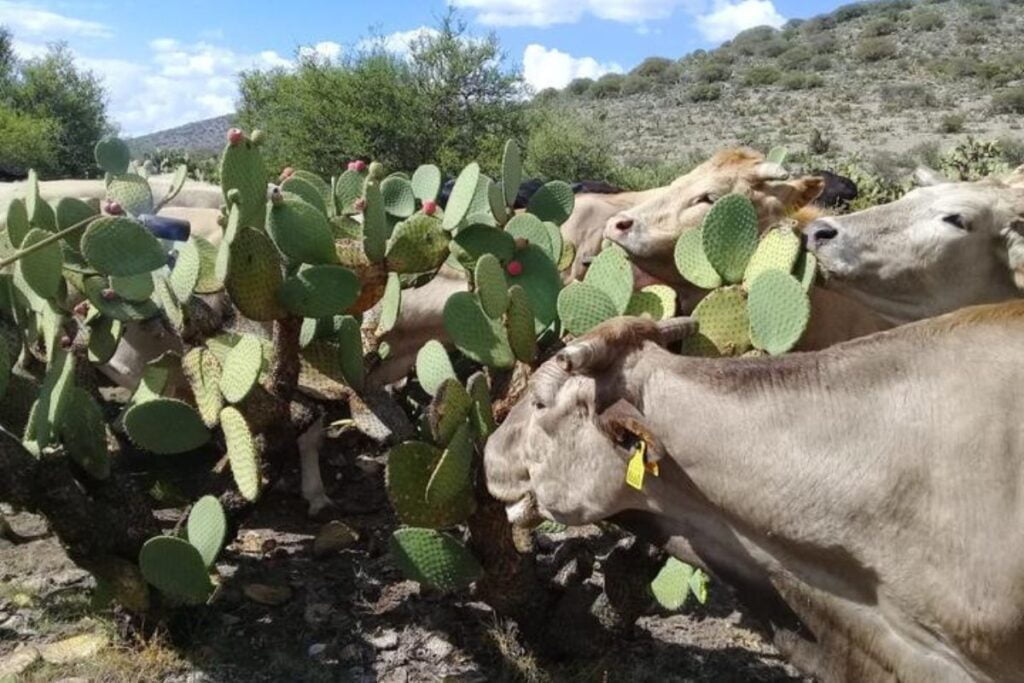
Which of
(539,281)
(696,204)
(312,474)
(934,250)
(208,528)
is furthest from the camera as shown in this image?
Result: (696,204)

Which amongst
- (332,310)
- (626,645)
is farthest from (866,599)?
(332,310)

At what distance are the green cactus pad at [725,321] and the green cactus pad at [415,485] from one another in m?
1.22

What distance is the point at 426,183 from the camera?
657 centimetres

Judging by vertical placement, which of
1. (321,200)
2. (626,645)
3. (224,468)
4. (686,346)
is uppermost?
(321,200)

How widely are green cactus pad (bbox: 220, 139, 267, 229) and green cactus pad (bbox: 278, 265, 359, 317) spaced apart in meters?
0.31

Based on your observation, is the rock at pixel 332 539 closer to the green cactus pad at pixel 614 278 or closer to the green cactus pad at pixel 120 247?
the green cactus pad at pixel 120 247

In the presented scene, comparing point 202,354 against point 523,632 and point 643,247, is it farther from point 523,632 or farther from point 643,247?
point 643,247

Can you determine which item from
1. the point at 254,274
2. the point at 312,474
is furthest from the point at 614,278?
the point at 312,474

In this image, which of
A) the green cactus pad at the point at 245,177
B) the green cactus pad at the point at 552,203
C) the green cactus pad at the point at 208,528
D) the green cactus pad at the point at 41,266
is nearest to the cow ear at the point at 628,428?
the green cactus pad at the point at 245,177

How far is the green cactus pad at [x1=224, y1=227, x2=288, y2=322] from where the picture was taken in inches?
187

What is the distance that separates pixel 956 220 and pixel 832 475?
310 cm

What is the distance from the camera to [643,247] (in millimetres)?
6898

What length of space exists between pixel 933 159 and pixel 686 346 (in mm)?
29649

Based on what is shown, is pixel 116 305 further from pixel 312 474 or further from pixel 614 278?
pixel 614 278
